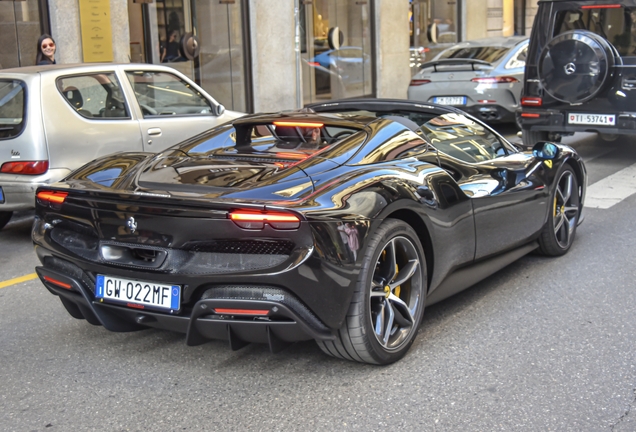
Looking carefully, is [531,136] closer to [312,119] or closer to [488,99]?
[488,99]

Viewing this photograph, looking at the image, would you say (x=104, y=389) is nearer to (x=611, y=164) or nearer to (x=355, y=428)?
(x=355, y=428)

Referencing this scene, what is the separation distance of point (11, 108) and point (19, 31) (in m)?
5.09

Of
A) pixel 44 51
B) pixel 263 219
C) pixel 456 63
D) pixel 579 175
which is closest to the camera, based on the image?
pixel 263 219

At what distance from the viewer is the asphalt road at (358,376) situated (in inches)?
145

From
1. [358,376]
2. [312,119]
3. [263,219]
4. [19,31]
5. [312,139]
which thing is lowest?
[358,376]

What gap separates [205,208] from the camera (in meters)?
3.85

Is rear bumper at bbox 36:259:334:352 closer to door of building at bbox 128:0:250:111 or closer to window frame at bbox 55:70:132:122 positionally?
window frame at bbox 55:70:132:122

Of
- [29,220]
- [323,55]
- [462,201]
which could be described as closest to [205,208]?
[462,201]

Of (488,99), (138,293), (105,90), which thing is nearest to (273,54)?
(488,99)

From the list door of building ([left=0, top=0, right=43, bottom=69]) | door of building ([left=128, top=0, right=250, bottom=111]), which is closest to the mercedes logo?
door of building ([left=0, top=0, right=43, bottom=69])

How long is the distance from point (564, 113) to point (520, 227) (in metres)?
5.63

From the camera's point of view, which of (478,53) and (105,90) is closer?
(105,90)

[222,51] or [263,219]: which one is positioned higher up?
[222,51]

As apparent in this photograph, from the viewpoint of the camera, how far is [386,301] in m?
4.24
